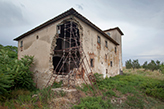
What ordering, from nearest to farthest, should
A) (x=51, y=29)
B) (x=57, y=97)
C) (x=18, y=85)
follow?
(x=57, y=97), (x=18, y=85), (x=51, y=29)

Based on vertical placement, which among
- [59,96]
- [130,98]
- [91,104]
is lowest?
[130,98]

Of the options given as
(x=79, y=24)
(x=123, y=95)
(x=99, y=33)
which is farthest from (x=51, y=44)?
(x=123, y=95)

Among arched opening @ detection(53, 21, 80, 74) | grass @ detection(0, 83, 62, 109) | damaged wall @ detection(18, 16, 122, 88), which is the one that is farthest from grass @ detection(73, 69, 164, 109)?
damaged wall @ detection(18, 16, 122, 88)

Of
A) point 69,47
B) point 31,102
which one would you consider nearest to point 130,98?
point 69,47

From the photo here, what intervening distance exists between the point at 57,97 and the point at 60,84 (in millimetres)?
2516

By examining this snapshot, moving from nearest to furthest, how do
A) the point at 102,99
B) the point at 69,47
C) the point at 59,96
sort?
1. the point at 59,96
2. the point at 102,99
3. the point at 69,47

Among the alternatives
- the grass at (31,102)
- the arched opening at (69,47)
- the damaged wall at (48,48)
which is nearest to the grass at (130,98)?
the grass at (31,102)

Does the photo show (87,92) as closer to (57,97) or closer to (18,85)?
(57,97)

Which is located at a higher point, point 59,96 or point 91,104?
point 59,96

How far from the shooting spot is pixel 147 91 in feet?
35.0

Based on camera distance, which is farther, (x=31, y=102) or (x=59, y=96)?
(x=59, y=96)

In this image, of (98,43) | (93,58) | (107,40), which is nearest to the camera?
(93,58)

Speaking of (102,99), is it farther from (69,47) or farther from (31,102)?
(69,47)

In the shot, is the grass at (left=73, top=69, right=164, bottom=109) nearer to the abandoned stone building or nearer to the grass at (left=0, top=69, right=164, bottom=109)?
the grass at (left=0, top=69, right=164, bottom=109)
